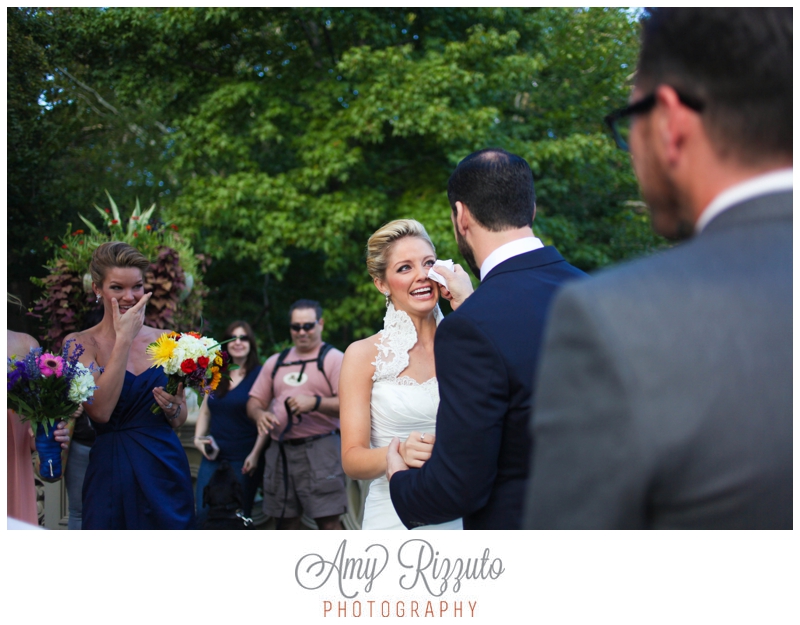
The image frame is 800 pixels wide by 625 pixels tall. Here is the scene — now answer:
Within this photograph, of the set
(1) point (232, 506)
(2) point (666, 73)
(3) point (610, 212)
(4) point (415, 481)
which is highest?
(3) point (610, 212)

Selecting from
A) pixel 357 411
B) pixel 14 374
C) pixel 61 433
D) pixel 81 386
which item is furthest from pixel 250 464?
pixel 357 411

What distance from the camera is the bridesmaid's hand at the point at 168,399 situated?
11.9 ft

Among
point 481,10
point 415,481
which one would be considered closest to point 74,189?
point 481,10

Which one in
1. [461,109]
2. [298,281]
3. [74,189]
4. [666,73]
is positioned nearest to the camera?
[666,73]

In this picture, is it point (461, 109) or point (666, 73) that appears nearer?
point (666, 73)

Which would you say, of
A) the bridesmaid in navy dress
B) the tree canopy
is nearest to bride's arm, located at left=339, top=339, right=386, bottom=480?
the bridesmaid in navy dress

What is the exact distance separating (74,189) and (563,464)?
881 cm

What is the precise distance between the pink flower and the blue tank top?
7.61 feet

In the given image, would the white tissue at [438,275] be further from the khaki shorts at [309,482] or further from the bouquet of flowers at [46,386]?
the khaki shorts at [309,482]

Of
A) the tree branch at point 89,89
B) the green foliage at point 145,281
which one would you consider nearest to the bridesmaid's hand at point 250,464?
the green foliage at point 145,281

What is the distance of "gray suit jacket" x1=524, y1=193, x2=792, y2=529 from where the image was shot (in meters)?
0.85

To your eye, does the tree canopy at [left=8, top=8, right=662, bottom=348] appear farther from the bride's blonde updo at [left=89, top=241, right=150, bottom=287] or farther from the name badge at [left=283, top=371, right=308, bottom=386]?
the bride's blonde updo at [left=89, top=241, right=150, bottom=287]

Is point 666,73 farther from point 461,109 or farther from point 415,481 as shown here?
point 461,109

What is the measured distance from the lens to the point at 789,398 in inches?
34.4
